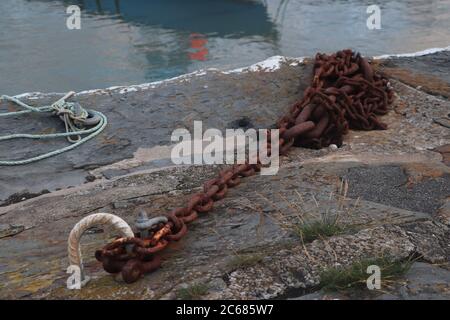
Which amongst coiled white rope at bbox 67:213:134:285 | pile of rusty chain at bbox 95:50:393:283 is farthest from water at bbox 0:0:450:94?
coiled white rope at bbox 67:213:134:285

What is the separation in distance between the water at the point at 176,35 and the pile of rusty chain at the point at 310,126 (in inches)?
206

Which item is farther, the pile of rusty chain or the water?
the water

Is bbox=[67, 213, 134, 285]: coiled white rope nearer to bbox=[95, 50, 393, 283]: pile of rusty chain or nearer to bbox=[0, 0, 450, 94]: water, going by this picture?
bbox=[95, 50, 393, 283]: pile of rusty chain

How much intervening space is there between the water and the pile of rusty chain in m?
5.24

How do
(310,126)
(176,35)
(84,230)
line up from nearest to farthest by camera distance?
(84,230) < (310,126) < (176,35)

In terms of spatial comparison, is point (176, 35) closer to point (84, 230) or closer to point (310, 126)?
point (310, 126)

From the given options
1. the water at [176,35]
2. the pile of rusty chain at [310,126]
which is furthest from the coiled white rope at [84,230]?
the water at [176,35]

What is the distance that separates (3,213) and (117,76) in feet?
21.3

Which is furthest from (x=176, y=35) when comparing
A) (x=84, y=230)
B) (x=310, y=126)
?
(x=84, y=230)

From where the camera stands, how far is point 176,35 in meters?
13.1

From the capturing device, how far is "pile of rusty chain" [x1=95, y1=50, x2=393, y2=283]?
2.37m

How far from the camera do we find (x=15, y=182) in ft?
14.1

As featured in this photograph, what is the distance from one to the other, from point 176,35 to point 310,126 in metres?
9.34
